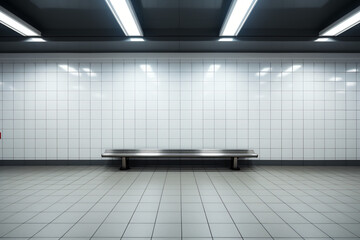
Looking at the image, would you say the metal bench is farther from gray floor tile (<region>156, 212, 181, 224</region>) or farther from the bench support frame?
gray floor tile (<region>156, 212, 181, 224</region>)

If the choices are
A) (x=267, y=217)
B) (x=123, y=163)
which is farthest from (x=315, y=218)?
(x=123, y=163)

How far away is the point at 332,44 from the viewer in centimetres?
488

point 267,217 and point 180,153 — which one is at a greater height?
point 180,153

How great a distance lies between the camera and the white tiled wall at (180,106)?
18.8 feet

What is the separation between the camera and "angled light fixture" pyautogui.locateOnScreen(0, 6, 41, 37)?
3510 millimetres

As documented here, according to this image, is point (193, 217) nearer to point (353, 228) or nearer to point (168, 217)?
point (168, 217)

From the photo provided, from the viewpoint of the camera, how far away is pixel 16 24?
3879mm

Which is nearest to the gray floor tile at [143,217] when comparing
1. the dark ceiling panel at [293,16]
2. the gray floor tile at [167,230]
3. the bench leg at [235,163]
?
the gray floor tile at [167,230]

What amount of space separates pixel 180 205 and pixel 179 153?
2421mm

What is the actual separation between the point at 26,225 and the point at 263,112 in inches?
240

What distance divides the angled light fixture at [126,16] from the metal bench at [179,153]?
10.5 ft

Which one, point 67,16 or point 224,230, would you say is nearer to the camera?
point 224,230

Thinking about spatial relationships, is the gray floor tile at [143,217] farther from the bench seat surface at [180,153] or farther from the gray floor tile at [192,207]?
the bench seat surface at [180,153]

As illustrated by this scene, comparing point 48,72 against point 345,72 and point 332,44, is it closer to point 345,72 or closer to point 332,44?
point 332,44
